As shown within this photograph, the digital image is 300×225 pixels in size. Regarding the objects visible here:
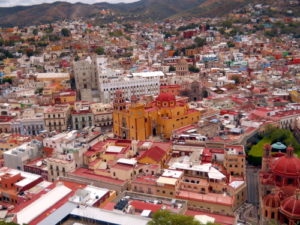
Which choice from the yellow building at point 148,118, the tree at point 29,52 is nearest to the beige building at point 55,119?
the yellow building at point 148,118

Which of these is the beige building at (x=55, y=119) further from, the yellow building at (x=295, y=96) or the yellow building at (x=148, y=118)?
the yellow building at (x=295, y=96)

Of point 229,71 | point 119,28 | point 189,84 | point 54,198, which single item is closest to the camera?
point 54,198

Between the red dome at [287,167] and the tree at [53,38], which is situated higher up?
the tree at [53,38]

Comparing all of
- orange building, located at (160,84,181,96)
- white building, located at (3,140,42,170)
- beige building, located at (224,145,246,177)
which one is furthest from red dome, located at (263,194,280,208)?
orange building, located at (160,84,181,96)

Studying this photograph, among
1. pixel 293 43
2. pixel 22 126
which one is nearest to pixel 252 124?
pixel 22 126

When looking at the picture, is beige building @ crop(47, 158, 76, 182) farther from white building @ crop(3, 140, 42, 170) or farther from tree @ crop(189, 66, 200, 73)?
tree @ crop(189, 66, 200, 73)

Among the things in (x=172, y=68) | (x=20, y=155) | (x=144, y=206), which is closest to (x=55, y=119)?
(x=20, y=155)

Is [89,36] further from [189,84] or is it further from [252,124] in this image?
[252,124]

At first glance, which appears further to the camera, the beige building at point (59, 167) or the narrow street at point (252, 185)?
the beige building at point (59, 167)
